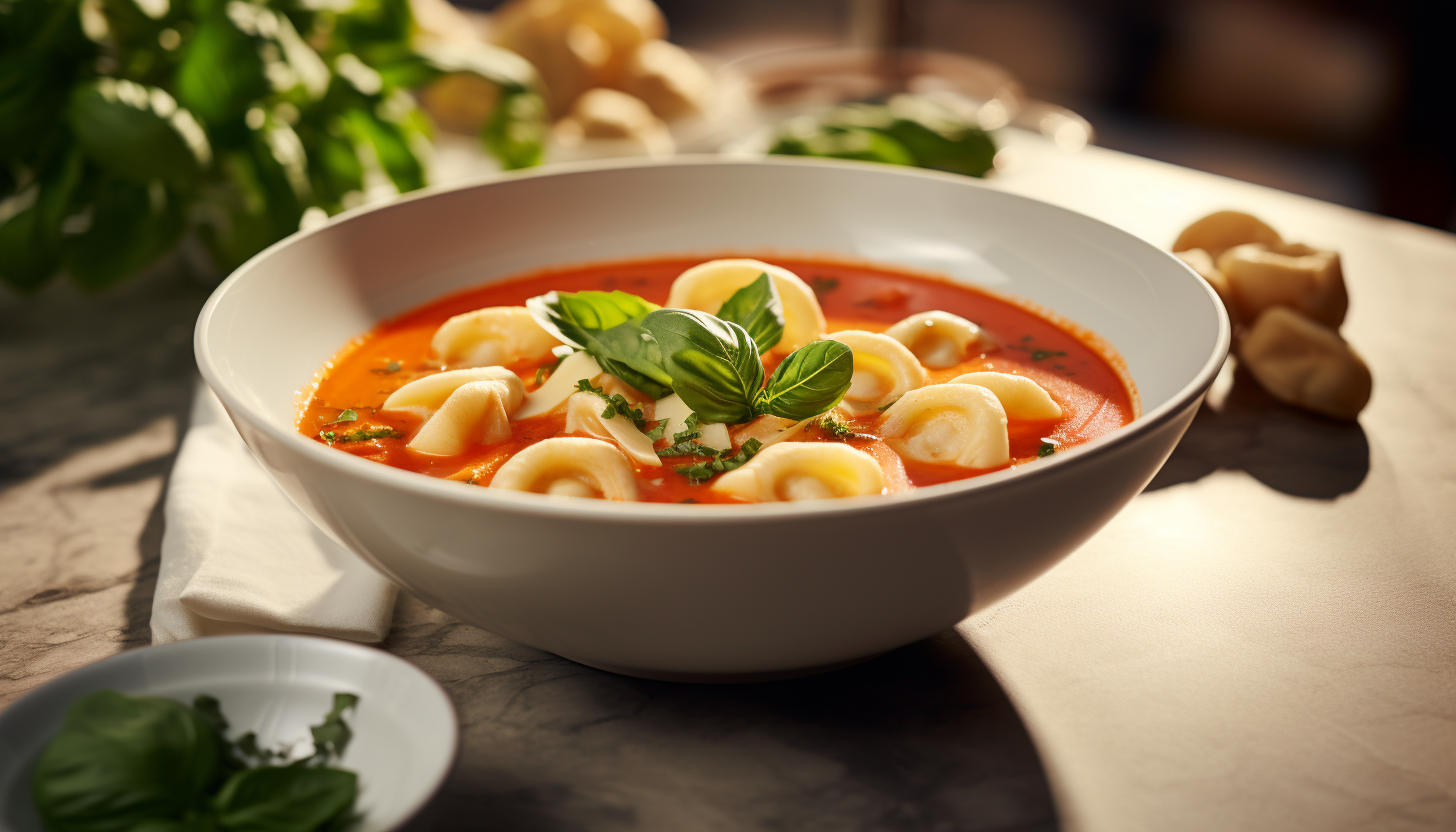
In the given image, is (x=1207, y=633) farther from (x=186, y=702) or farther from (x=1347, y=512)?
(x=186, y=702)

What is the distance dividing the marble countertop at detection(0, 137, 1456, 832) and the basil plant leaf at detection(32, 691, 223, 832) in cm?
20

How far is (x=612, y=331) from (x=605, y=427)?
0.12 meters

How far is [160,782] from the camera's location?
2.77ft

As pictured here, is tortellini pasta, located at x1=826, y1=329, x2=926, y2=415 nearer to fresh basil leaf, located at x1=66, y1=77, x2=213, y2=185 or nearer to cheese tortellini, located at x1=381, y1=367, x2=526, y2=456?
cheese tortellini, located at x1=381, y1=367, x2=526, y2=456

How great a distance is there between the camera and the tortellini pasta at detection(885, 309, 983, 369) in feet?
5.37

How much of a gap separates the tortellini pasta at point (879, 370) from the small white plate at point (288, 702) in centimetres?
72

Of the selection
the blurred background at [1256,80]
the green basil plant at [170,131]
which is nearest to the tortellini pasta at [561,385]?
the green basil plant at [170,131]

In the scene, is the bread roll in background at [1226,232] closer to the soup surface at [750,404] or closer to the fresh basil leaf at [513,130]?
the soup surface at [750,404]

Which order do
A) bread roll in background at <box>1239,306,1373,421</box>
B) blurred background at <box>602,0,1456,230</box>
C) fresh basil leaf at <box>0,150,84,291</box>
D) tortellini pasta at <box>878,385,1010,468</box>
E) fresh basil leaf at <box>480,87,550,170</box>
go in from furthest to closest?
1. blurred background at <box>602,0,1456,230</box>
2. fresh basil leaf at <box>480,87,550,170</box>
3. fresh basil leaf at <box>0,150,84,291</box>
4. bread roll in background at <box>1239,306,1373,421</box>
5. tortellini pasta at <box>878,385,1010,468</box>

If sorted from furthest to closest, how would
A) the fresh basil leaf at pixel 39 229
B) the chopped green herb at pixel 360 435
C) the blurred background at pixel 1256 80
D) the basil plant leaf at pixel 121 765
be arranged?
the blurred background at pixel 1256 80
the fresh basil leaf at pixel 39 229
the chopped green herb at pixel 360 435
the basil plant leaf at pixel 121 765

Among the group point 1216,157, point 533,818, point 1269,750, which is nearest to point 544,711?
point 533,818

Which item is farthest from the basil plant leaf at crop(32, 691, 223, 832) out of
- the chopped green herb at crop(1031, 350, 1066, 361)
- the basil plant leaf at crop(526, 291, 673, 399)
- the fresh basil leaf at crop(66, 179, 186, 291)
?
the fresh basil leaf at crop(66, 179, 186, 291)

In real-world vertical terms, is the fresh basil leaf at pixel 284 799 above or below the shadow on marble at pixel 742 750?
above

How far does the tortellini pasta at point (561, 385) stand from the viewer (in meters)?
1.41
